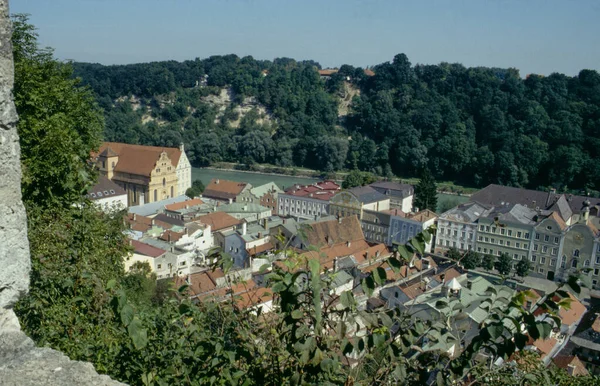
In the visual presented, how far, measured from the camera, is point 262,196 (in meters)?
31.5

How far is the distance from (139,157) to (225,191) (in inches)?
224

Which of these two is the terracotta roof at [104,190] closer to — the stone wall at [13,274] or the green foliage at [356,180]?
the green foliage at [356,180]

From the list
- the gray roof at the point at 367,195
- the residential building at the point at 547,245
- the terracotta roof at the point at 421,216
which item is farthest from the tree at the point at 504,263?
the gray roof at the point at 367,195

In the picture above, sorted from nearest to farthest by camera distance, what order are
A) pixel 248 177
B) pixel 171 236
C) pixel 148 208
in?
1. pixel 171 236
2. pixel 148 208
3. pixel 248 177

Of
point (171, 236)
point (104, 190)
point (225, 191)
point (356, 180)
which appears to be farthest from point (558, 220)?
point (104, 190)

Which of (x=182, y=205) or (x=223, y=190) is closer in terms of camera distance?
(x=182, y=205)

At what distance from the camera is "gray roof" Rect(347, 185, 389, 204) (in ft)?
89.9

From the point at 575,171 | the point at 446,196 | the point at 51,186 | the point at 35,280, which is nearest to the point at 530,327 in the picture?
the point at 35,280

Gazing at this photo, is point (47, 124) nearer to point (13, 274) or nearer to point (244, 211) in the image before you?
point (13, 274)

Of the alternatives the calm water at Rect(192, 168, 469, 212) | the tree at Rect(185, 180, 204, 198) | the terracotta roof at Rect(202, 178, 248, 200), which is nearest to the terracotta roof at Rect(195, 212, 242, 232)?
the terracotta roof at Rect(202, 178, 248, 200)

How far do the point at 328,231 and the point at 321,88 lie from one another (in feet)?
139

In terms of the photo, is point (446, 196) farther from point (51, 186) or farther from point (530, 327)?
point (530, 327)

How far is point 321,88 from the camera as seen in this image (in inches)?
2441

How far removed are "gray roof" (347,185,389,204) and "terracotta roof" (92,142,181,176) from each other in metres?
11.8
